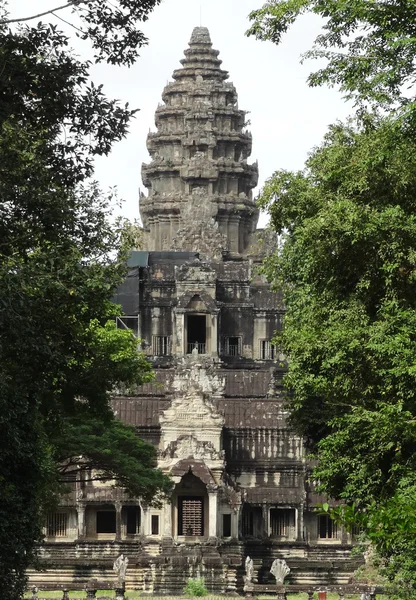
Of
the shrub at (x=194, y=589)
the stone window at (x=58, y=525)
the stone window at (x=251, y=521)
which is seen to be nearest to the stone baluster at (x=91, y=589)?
the shrub at (x=194, y=589)

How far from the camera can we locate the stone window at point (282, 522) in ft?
215

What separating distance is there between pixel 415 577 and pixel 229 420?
35271 millimetres

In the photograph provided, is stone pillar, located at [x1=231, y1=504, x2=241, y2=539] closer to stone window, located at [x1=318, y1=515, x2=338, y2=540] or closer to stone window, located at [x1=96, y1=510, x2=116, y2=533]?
stone window, located at [x1=318, y1=515, x2=338, y2=540]

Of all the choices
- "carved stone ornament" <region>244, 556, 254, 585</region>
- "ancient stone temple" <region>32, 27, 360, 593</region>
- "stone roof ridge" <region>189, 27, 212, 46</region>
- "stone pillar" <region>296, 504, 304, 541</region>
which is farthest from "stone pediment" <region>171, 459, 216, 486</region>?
"stone roof ridge" <region>189, 27, 212, 46</region>

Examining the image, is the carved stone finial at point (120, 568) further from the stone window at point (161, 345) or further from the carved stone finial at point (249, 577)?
the stone window at point (161, 345)

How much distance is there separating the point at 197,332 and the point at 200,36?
27.8 metres

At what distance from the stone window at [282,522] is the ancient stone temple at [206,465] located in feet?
0.12

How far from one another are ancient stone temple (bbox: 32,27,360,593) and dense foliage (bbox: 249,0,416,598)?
14386 millimetres

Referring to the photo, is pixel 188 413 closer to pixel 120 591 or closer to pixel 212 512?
pixel 212 512

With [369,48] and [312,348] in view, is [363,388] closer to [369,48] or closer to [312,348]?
[312,348]

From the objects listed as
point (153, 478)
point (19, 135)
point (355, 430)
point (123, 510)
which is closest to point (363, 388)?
point (355, 430)

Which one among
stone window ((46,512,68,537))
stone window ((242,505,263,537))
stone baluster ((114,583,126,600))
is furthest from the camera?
stone window ((242,505,263,537))

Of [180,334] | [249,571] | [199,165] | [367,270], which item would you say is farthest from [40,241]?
[199,165]

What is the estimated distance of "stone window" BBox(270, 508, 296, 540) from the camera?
65562mm
